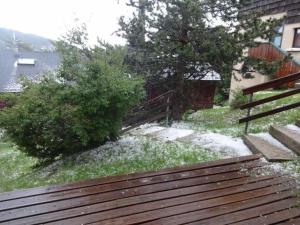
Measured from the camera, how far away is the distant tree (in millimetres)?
8492

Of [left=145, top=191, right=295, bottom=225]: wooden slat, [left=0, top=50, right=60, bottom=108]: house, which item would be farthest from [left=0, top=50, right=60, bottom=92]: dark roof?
[left=145, top=191, right=295, bottom=225]: wooden slat

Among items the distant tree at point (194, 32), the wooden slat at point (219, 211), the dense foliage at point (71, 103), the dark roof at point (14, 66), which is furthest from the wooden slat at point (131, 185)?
the dark roof at point (14, 66)

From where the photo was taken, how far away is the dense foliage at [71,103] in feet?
18.1

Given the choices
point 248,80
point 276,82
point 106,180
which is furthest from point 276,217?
point 248,80

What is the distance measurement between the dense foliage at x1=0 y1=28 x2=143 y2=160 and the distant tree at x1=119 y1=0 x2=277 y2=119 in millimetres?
3129

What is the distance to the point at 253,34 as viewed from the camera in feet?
28.6

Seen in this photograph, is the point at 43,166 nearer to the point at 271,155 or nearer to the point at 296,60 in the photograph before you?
the point at 271,155

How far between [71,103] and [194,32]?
178 inches

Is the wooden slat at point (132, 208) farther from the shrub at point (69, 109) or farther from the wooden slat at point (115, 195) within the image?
the shrub at point (69, 109)

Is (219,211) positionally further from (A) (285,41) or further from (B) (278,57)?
(A) (285,41)

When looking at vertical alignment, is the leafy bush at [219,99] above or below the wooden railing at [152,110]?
below

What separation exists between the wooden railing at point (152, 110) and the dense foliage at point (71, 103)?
10.4ft

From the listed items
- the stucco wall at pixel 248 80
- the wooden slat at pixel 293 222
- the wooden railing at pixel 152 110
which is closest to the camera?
the wooden slat at pixel 293 222

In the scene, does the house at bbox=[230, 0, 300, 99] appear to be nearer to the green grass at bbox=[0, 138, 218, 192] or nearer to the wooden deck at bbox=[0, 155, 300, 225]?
the green grass at bbox=[0, 138, 218, 192]
